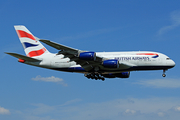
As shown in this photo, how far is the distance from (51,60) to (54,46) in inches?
365

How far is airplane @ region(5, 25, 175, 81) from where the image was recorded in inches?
1666

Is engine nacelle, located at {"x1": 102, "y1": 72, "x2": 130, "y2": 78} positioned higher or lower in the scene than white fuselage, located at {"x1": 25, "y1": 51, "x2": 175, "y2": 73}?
lower

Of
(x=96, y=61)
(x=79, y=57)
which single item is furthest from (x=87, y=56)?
(x=96, y=61)

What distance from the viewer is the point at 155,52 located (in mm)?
46219

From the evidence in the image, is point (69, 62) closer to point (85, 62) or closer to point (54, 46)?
point (85, 62)

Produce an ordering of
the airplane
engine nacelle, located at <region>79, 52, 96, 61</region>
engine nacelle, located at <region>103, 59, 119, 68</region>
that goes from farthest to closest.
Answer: engine nacelle, located at <region>103, 59, 119, 68</region> < the airplane < engine nacelle, located at <region>79, 52, 96, 61</region>

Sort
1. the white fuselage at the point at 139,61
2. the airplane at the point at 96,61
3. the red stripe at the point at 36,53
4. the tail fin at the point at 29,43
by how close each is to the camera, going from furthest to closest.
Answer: the tail fin at the point at 29,43 < the red stripe at the point at 36,53 < the white fuselage at the point at 139,61 < the airplane at the point at 96,61

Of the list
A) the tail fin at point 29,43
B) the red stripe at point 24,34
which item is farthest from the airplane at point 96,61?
the red stripe at point 24,34

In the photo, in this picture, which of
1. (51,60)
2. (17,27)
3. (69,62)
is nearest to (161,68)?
(69,62)

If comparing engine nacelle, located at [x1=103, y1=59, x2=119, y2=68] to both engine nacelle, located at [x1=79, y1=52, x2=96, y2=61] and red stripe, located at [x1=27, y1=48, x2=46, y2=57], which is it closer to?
engine nacelle, located at [x1=79, y1=52, x2=96, y2=61]

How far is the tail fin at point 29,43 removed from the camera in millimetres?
51594

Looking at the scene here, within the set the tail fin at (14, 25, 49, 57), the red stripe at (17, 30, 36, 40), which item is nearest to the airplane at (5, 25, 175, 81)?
the tail fin at (14, 25, 49, 57)

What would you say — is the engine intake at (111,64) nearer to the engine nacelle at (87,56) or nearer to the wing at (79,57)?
the wing at (79,57)

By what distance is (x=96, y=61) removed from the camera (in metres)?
44.6
